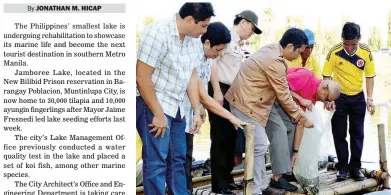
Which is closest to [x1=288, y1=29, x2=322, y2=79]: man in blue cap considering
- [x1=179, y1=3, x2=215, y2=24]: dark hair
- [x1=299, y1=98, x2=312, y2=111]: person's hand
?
[x1=299, y1=98, x2=312, y2=111]: person's hand

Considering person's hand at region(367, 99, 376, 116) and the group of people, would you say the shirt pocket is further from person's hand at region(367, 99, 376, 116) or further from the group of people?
person's hand at region(367, 99, 376, 116)

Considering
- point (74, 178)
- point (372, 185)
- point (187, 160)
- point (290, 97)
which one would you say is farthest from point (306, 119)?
point (74, 178)

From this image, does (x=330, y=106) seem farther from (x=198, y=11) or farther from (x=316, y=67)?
(x=198, y=11)

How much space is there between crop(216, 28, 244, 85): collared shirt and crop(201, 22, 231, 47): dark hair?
10.9 inches

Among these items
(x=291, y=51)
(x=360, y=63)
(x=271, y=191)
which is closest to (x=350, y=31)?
(x=360, y=63)

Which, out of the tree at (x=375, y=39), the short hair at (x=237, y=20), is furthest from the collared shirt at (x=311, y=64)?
the short hair at (x=237, y=20)

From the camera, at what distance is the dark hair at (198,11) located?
7.42 ft

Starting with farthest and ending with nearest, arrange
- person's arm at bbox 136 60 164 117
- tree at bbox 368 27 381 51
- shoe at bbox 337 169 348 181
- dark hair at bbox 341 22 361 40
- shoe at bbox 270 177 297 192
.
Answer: tree at bbox 368 27 381 51
shoe at bbox 337 169 348 181
dark hair at bbox 341 22 361 40
shoe at bbox 270 177 297 192
person's arm at bbox 136 60 164 117

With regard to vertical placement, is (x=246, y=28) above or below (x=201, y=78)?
above

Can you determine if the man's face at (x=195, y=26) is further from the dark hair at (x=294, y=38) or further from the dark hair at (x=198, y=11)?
the dark hair at (x=294, y=38)

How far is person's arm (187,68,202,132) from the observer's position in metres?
2.43

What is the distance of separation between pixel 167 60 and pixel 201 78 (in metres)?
0.33

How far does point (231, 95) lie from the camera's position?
2715mm

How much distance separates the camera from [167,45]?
2254 mm
